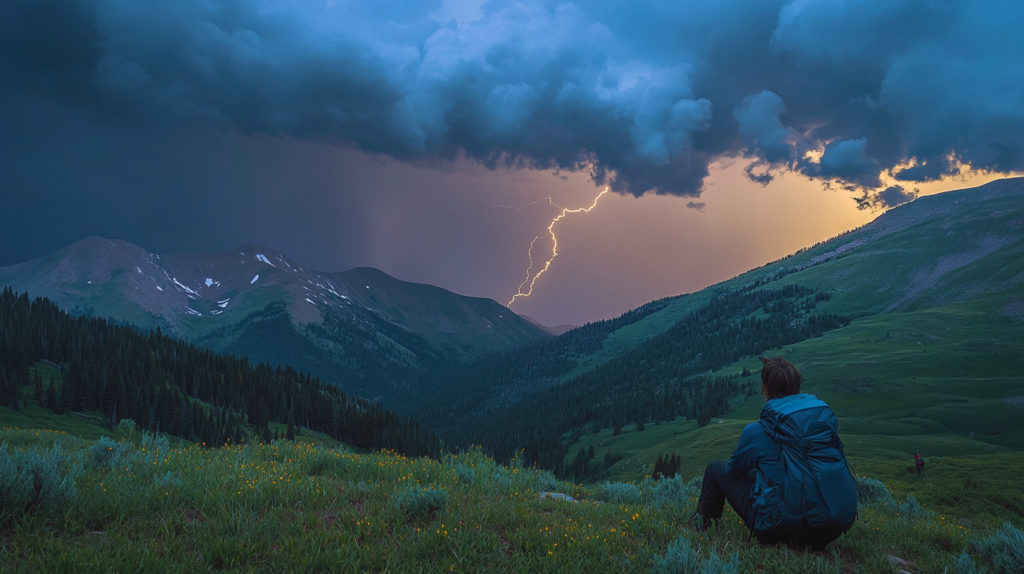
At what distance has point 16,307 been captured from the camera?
4702 inches

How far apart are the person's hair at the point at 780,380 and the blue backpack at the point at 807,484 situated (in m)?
0.46

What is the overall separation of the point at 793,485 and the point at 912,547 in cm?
299

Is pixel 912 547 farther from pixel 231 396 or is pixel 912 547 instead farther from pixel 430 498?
pixel 231 396

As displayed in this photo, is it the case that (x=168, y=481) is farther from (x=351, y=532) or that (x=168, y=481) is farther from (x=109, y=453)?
(x=351, y=532)

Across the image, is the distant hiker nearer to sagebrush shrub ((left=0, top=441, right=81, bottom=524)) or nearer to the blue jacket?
the blue jacket

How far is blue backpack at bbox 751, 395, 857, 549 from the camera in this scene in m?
5.64

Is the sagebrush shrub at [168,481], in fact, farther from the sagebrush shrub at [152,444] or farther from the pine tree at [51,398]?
the pine tree at [51,398]

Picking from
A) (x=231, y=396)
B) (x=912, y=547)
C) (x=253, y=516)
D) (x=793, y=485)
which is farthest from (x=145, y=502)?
(x=231, y=396)

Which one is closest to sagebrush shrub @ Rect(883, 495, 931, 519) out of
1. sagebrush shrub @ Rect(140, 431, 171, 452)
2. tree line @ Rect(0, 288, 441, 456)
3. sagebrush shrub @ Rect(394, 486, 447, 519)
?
sagebrush shrub @ Rect(394, 486, 447, 519)

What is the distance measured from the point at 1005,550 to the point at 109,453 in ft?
44.6

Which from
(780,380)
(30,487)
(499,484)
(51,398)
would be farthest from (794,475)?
(51,398)

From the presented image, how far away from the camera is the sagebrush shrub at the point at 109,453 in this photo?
7.69 m

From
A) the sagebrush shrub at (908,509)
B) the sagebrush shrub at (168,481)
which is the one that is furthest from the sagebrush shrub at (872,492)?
the sagebrush shrub at (168,481)

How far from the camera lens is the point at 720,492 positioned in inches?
279
